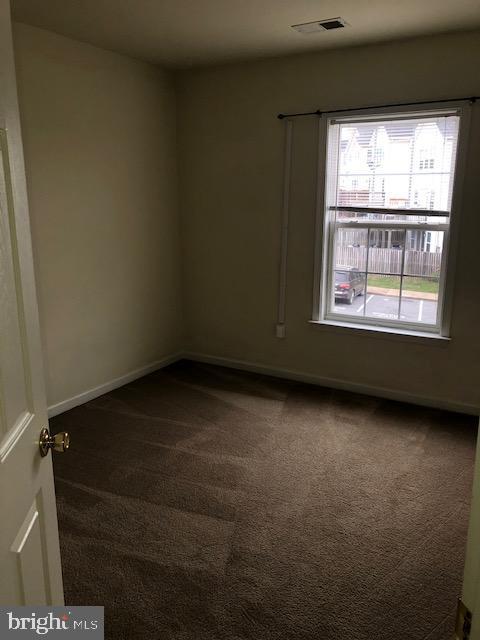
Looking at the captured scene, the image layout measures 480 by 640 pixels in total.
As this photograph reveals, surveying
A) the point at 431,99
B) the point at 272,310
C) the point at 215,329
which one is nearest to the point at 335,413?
the point at 272,310

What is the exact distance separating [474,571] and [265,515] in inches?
69.3

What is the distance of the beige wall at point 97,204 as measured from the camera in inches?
131

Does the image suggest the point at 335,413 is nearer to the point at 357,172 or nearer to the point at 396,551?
the point at 396,551

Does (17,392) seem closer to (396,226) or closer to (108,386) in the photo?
(108,386)

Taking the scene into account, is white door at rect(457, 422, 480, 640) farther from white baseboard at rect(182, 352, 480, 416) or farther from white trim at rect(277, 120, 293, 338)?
white trim at rect(277, 120, 293, 338)

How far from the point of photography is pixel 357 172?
12.5ft

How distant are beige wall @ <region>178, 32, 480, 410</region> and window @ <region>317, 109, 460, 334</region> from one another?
5.5 inches

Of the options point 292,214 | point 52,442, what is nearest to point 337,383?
point 292,214

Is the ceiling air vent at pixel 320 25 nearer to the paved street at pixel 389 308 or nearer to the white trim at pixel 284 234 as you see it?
the white trim at pixel 284 234

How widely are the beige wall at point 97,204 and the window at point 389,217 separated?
1473 millimetres

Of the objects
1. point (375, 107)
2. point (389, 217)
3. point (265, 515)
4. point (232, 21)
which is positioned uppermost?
point (232, 21)

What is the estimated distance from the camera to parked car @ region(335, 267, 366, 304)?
4012mm

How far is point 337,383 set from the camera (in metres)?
4.17

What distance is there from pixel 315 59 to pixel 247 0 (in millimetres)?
1164
